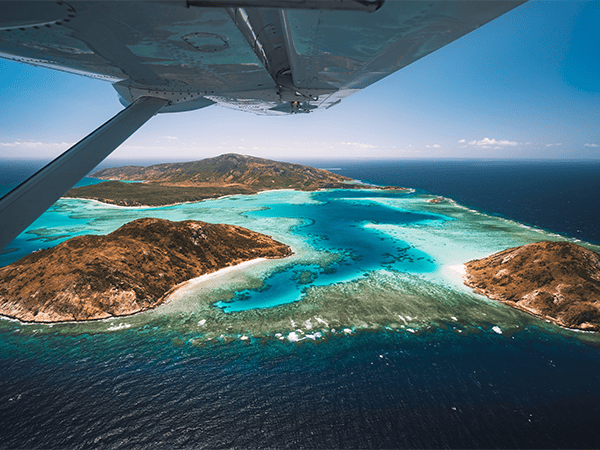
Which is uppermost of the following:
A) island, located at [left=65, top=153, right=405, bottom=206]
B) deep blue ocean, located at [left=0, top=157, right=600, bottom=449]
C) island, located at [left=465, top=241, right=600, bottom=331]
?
island, located at [left=65, top=153, right=405, bottom=206]

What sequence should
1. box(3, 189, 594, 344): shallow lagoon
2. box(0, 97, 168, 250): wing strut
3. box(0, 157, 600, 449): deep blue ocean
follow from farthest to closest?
box(3, 189, 594, 344): shallow lagoon
box(0, 157, 600, 449): deep blue ocean
box(0, 97, 168, 250): wing strut

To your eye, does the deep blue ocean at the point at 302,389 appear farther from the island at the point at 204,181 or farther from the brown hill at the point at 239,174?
the brown hill at the point at 239,174

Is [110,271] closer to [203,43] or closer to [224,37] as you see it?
[203,43]

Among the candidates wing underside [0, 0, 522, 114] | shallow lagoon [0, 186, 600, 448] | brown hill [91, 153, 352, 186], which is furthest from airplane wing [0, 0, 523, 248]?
brown hill [91, 153, 352, 186]

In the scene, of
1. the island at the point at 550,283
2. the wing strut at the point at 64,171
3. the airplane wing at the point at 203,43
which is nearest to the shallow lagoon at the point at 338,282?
the island at the point at 550,283

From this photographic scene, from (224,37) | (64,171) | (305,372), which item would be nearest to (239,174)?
(305,372)

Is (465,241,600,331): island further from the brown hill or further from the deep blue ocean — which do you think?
the brown hill

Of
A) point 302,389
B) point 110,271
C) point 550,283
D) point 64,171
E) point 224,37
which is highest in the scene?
point 224,37
